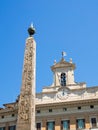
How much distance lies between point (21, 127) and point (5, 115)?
19.6 m

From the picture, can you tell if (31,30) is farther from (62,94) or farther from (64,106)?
(62,94)

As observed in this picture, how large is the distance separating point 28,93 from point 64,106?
53.7 feet

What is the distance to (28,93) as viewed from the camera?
1237 centimetres

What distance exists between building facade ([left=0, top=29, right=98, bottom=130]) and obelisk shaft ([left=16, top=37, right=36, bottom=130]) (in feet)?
46.2

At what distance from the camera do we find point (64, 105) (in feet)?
92.9

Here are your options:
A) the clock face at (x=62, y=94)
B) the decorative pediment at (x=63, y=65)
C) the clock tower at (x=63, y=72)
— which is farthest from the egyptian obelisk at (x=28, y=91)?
the decorative pediment at (x=63, y=65)

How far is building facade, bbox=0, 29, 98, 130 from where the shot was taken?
90.1ft

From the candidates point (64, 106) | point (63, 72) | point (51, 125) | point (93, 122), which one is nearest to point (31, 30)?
point (93, 122)

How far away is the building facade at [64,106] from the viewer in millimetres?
27453

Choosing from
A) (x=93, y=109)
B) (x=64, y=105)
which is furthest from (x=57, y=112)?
(x=93, y=109)

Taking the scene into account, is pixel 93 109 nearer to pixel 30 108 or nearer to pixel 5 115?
pixel 5 115

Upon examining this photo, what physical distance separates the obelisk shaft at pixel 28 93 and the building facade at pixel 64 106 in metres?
14.1

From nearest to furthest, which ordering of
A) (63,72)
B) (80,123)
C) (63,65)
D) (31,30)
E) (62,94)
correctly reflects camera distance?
(31,30), (80,123), (62,94), (63,72), (63,65)

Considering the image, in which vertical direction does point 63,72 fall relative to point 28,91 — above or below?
above
